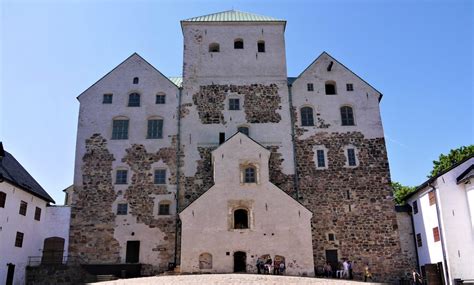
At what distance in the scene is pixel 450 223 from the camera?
26.4m

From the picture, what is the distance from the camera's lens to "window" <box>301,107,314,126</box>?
3285cm

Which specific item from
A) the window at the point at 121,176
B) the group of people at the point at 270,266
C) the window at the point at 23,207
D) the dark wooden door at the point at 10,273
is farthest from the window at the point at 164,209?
the dark wooden door at the point at 10,273

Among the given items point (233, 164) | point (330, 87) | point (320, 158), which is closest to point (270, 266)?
point (233, 164)

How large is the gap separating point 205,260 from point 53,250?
34.2ft

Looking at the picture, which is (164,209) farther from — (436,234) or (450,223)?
(450,223)

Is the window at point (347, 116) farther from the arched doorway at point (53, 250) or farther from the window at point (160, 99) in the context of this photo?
the arched doorway at point (53, 250)

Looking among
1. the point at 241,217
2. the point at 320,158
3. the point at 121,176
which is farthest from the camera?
the point at 320,158

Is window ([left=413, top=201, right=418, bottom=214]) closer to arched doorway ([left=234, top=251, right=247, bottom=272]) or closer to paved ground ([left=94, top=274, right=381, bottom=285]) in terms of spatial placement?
paved ground ([left=94, top=274, right=381, bottom=285])

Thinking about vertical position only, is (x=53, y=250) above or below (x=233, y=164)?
below

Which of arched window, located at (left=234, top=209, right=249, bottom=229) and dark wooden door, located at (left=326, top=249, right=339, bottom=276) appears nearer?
arched window, located at (left=234, top=209, right=249, bottom=229)

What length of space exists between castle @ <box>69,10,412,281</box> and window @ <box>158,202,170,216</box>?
7cm

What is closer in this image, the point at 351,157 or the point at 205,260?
the point at 205,260

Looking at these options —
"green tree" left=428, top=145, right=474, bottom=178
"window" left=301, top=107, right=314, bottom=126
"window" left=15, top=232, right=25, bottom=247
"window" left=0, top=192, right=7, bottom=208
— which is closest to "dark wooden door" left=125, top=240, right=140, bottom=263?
"window" left=15, top=232, right=25, bottom=247

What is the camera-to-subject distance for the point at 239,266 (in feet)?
90.4
